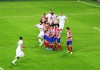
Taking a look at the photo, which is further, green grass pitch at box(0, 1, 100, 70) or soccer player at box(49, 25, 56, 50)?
soccer player at box(49, 25, 56, 50)

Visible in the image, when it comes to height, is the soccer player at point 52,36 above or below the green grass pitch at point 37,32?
above

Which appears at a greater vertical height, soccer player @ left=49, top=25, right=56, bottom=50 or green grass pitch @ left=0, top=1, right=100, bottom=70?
soccer player @ left=49, top=25, right=56, bottom=50

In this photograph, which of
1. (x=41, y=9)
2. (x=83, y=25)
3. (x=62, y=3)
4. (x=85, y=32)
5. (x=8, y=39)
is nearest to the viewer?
(x=8, y=39)

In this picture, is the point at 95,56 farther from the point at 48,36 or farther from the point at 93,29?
the point at 93,29

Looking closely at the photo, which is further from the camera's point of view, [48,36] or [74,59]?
[48,36]

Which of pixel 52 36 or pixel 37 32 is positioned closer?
pixel 52 36

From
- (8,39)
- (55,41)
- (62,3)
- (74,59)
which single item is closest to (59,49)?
(55,41)

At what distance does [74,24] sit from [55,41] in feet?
44.3

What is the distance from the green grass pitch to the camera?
28.9 meters

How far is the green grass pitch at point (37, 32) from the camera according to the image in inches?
1139

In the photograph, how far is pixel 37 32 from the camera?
40.8 m

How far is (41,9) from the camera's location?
56438 mm

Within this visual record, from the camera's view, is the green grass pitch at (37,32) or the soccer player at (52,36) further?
the soccer player at (52,36)

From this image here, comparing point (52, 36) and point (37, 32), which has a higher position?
point (52, 36)
